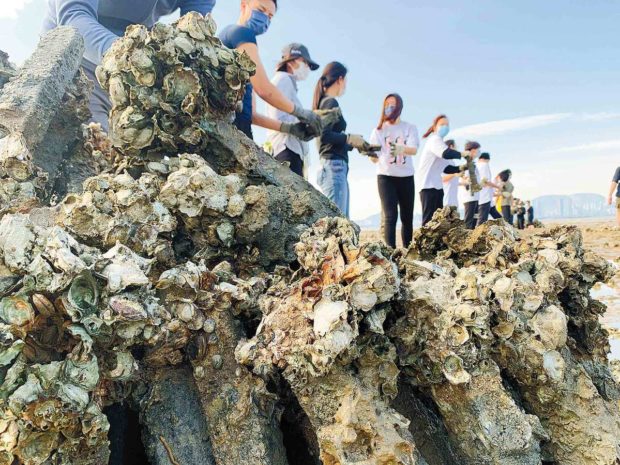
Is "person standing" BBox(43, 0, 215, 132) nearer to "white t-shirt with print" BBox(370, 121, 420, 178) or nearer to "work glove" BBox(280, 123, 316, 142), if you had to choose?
"work glove" BBox(280, 123, 316, 142)

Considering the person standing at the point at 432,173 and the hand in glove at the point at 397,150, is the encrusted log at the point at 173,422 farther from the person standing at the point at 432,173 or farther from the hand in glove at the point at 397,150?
the person standing at the point at 432,173

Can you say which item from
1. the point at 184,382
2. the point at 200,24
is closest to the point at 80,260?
the point at 184,382

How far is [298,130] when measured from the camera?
3701 mm

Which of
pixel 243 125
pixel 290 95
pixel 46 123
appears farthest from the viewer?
pixel 290 95

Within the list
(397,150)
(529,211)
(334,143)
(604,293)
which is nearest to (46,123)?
(334,143)

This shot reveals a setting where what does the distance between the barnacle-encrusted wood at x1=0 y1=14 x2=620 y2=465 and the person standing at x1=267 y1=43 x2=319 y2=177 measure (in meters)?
1.91

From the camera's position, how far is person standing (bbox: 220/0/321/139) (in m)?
3.19

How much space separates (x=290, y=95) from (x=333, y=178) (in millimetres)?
1028

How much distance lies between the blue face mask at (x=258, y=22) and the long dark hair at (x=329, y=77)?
143 centimetres

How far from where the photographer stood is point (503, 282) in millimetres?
1681

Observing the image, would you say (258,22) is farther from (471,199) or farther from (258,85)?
(471,199)

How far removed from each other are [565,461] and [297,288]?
→ 1151 millimetres

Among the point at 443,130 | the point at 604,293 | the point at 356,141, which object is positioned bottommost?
the point at 604,293

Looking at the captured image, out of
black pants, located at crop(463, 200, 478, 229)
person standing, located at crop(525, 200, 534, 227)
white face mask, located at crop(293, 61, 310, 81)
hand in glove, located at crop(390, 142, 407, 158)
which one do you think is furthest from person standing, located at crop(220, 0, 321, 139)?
person standing, located at crop(525, 200, 534, 227)
